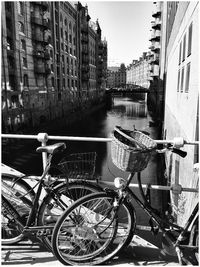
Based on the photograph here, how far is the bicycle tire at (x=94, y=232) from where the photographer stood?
2281 mm

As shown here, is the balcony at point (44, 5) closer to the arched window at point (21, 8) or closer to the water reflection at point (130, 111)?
the arched window at point (21, 8)

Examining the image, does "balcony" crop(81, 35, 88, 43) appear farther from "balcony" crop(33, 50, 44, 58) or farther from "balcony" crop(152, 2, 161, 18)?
"balcony" crop(33, 50, 44, 58)

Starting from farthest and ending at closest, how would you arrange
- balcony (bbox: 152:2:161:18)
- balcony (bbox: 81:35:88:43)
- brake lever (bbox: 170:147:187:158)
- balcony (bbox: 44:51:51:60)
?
1. balcony (bbox: 81:35:88:43)
2. balcony (bbox: 152:2:161:18)
3. balcony (bbox: 44:51:51:60)
4. brake lever (bbox: 170:147:187:158)

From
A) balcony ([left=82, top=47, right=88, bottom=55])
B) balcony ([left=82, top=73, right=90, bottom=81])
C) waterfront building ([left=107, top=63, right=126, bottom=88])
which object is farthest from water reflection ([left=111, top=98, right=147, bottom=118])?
waterfront building ([left=107, top=63, right=126, bottom=88])

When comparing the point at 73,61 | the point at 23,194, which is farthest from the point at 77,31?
the point at 23,194

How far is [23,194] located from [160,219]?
147cm

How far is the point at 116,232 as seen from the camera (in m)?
2.37

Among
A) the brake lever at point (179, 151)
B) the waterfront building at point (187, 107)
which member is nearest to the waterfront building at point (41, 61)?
the waterfront building at point (187, 107)

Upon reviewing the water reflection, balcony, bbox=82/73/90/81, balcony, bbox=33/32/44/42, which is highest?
balcony, bbox=33/32/44/42

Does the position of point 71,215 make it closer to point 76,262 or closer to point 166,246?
point 76,262

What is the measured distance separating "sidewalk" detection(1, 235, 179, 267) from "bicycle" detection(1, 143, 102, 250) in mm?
118

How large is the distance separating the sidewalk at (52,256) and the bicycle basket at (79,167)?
893mm

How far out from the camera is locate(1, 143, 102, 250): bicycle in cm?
240

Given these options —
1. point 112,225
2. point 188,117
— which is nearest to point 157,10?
point 188,117
